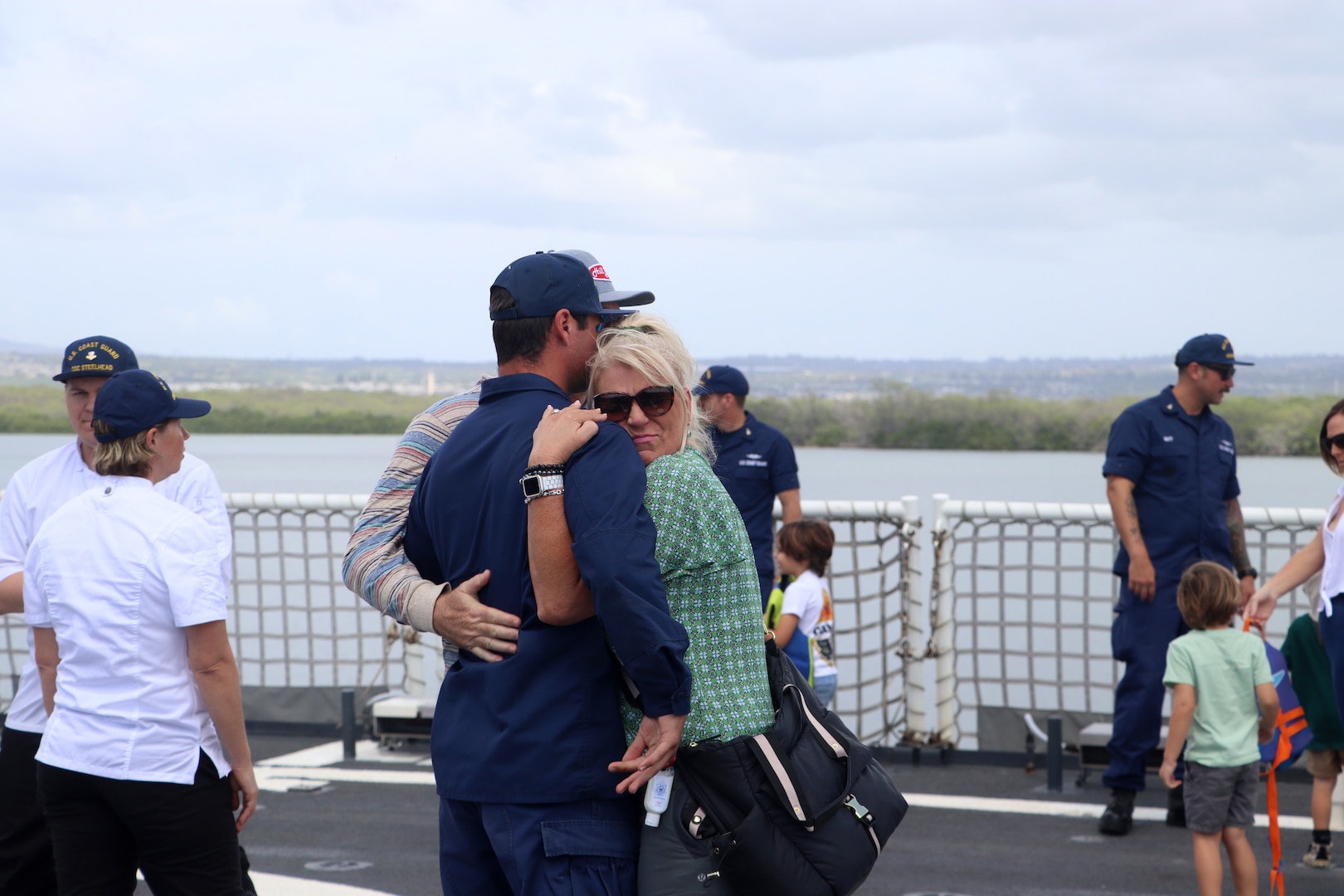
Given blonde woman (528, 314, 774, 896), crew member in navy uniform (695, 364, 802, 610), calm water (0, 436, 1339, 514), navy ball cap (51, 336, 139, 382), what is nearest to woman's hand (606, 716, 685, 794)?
blonde woman (528, 314, 774, 896)

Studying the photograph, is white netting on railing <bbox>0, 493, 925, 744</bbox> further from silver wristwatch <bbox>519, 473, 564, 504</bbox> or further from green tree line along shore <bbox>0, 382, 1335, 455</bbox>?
silver wristwatch <bbox>519, 473, 564, 504</bbox>

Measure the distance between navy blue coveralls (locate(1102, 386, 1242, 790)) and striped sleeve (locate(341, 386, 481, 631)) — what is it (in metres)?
3.39

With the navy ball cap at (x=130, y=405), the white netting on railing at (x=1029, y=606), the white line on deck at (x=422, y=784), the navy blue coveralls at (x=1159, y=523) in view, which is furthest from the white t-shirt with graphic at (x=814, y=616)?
the navy ball cap at (x=130, y=405)

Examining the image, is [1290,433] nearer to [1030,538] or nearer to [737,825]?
[1030,538]

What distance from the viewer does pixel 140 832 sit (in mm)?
2656

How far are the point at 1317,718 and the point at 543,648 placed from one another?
3607mm

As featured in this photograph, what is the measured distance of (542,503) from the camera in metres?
1.90

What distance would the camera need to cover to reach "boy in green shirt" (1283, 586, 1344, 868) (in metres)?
4.30

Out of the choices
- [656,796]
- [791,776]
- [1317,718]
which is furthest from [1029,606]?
[656,796]

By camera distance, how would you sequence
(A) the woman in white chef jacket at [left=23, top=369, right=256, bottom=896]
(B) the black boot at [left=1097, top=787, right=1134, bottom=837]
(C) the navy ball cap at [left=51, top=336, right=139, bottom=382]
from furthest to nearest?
(B) the black boot at [left=1097, top=787, right=1134, bottom=837] → (C) the navy ball cap at [left=51, top=336, right=139, bottom=382] → (A) the woman in white chef jacket at [left=23, top=369, right=256, bottom=896]

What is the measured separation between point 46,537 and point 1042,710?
458 centimetres

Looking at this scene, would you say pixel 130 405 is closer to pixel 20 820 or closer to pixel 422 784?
pixel 20 820

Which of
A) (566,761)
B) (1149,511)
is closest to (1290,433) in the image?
(1149,511)

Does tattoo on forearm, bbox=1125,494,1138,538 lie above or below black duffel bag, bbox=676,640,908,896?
above
